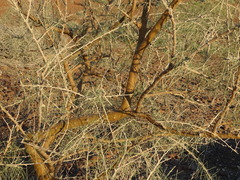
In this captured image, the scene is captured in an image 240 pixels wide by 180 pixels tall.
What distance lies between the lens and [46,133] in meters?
1.81

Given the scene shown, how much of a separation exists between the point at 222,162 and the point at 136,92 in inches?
69.4

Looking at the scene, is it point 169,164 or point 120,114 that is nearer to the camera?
point 120,114

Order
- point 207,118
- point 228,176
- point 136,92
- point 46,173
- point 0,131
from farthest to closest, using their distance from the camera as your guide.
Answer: point 207,118 → point 0,131 → point 228,176 → point 136,92 → point 46,173

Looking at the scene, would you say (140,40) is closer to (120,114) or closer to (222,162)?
(120,114)

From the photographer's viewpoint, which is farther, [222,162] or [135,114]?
[222,162]

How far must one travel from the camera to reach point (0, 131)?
3.56m

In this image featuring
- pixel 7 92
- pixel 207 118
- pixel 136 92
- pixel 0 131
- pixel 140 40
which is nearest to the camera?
pixel 140 40

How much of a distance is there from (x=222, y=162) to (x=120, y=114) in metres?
2.14

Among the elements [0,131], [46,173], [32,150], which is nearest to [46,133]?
[32,150]

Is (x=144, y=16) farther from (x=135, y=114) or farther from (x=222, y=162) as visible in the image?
(x=222, y=162)

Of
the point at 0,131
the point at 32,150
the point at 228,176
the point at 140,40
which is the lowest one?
the point at 228,176

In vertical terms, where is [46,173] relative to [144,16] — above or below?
below

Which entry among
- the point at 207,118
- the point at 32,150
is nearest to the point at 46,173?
the point at 32,150

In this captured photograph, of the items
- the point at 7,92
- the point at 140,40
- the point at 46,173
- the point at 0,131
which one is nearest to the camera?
the point at 46,173
